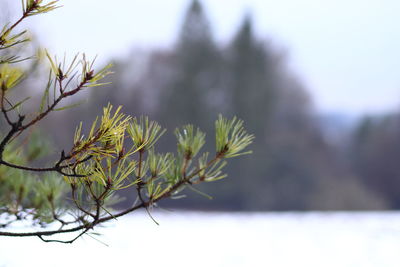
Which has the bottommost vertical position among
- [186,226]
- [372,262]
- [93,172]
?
[186,226]

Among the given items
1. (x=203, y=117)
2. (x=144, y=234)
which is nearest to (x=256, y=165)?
(x=203, y=117)

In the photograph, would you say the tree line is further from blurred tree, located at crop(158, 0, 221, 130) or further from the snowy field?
the snowy field

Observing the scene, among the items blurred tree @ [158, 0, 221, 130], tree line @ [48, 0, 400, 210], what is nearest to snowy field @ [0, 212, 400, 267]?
tree line @ [48, 0, 400, 210]

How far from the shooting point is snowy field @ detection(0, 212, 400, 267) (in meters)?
1.45

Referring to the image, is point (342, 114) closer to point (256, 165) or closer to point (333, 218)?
point (256, 165)

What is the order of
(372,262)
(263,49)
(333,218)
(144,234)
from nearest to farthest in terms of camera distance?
(372,262) → (144,234) → (333,218) → (263,49)

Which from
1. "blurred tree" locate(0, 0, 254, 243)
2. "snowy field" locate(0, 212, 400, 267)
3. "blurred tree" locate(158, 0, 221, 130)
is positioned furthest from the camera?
"blurred tree" locate(158, 0, 221, 130)

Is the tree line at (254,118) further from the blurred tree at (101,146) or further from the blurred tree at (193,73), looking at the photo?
the blurred tree at (101,146)

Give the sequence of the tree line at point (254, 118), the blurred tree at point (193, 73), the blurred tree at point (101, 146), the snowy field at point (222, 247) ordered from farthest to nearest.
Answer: the blurred tree at point (193, 73) < the tree line at point (254, 118) < the snowy field at point (222, 247) < the blurred tree at point (101, 146)

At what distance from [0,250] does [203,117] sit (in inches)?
448

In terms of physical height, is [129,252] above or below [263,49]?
below

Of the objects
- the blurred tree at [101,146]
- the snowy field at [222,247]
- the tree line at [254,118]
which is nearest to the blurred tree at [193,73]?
the tree line at [254,118]

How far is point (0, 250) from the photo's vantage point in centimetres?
154

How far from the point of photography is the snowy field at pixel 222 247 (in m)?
1.45
